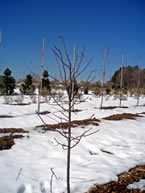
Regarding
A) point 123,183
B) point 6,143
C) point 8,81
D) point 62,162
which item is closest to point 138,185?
point 123,183

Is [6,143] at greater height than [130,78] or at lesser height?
lesser

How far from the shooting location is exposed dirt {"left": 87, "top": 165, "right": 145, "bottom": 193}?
2.03 m

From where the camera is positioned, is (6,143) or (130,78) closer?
(6,143)

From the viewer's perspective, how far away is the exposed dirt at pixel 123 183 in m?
2.03

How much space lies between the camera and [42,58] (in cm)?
970

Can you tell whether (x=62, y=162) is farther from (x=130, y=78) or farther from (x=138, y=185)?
(x=130, y=78)

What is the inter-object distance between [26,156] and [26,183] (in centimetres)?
91

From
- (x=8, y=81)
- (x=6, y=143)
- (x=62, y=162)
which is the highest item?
(x=8, y=81)

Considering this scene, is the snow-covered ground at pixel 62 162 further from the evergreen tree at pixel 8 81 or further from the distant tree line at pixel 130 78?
the distant tree line at pixel 130 78

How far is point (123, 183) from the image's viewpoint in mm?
2230

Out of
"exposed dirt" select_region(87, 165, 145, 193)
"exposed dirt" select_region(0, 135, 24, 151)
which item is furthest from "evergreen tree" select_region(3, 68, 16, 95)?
"exposed dirt" select_region(87, 165, 145, 193)

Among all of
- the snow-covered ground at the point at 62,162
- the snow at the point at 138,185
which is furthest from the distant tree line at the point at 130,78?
the snow at the point at 138,185

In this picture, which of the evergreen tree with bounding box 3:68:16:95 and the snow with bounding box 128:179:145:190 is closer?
the snow with bounding box 128:179:145:190

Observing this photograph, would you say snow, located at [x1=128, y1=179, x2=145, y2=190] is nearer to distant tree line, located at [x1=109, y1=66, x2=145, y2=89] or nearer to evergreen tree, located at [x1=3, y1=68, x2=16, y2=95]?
evergreen tree, located at [x1=3, y1=68, x2=16, y2=95]
